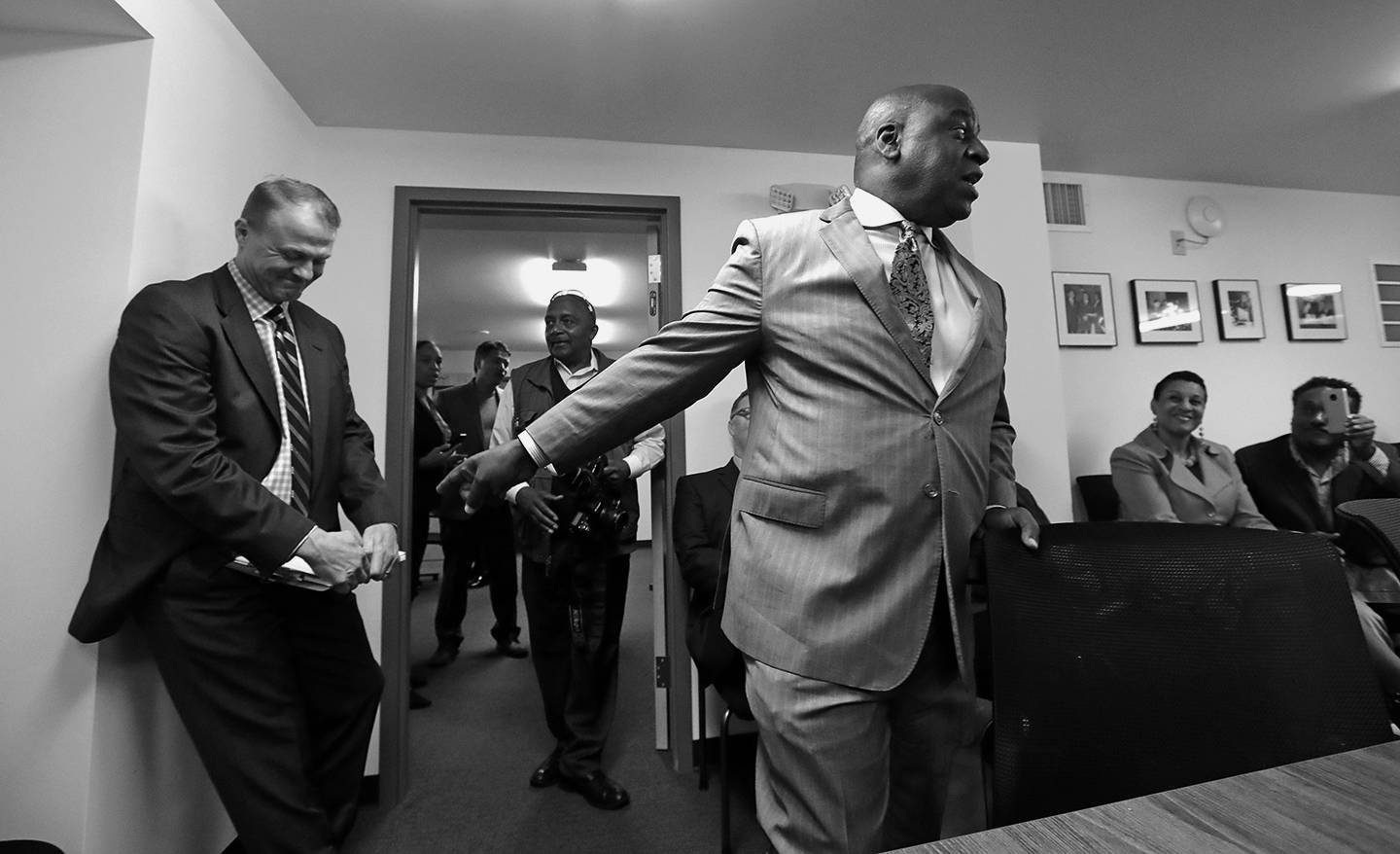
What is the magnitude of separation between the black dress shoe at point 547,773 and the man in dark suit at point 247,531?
2.40 ft

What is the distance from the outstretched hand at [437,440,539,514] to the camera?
91 cm

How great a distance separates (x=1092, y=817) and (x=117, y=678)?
1.97 meters

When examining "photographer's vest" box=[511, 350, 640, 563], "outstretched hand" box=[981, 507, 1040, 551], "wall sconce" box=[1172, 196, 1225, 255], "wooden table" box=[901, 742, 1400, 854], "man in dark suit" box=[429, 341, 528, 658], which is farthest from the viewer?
"man in dark suit" box=[429, 341, 528, 658]

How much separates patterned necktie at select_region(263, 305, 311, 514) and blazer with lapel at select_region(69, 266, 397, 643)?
0.04 meters

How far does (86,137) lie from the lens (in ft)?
5.02

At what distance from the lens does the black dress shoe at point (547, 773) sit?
2.29 metres

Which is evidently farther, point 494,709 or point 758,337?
point 494,709

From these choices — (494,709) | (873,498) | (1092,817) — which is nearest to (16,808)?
(494,709)

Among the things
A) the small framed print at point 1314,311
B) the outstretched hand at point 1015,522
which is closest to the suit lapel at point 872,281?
the outstretched hand at point 1015,522

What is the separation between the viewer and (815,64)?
230 cm

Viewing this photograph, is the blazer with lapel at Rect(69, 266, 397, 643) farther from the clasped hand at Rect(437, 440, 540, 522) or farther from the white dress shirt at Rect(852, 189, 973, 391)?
the white dress shirt at Rect(852, 189, 973, 391)

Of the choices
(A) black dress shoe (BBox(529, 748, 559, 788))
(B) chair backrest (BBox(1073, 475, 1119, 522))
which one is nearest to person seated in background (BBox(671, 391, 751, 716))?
(A) black dress shoe (BBox(529, 748, 559, 788))

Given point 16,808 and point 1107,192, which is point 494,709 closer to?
point 16,808

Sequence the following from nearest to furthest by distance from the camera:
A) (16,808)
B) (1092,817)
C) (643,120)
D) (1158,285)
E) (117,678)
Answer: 1. (1092,817)
2. (16,808)
3. (117,678)
4. (643,120)
5. (1158,285)
